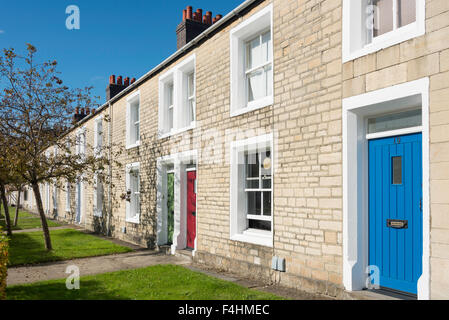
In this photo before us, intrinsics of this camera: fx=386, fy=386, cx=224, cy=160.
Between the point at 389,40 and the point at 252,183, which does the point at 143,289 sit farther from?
the point at 389,40

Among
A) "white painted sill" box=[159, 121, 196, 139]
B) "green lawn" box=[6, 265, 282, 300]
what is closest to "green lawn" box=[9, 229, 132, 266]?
"green lawn" box=[6, 265, 282, 300]

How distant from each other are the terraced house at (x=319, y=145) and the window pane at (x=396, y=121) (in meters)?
0.02

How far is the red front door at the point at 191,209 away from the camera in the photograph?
10516 mm

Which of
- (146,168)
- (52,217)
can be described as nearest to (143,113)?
(146,168)

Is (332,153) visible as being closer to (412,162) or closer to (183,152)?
(412,162)

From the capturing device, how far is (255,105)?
7.91 m

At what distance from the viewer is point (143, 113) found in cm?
1316

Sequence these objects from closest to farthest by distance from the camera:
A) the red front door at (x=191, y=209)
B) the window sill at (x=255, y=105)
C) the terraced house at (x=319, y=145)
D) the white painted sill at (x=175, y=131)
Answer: the terraced house at (x=319, y=145) < the window sill at (x=255, y=105) < the white painted sill at (x=175, y=131) < the red front door at (x=191, y=209)

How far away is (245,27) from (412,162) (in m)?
4.68

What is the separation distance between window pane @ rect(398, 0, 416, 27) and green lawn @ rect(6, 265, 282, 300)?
177 inches

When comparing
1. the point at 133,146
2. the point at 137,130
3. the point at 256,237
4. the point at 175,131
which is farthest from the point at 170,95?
the point at 256,237

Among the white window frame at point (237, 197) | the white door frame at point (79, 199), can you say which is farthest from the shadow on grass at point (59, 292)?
the white door frame at point (79, 199)

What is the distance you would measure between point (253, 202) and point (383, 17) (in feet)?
14.2

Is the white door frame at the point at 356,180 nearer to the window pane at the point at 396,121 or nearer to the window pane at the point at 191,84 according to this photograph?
the window pane at the point at 396,121
